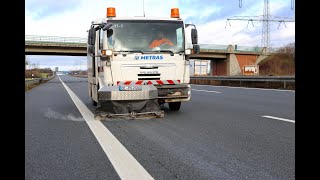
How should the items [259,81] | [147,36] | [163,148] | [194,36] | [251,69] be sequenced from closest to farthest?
[163,148] → [147,36] → [194,36] → [259,81] → [251,69]

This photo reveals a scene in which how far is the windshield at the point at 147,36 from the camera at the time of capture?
8672 mm

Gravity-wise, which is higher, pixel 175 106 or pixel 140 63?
pixel 140 63

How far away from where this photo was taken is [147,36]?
29.1 ft

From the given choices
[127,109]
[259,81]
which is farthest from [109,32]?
[259,81]

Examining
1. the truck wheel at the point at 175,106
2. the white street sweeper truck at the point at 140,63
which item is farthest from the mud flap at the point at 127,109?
the truck wheel at the point at 175,106

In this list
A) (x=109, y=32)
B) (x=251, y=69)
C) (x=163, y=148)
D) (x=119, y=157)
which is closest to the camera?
(x=119, y=157)

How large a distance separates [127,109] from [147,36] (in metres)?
1.98

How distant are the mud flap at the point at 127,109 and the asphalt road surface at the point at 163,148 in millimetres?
237

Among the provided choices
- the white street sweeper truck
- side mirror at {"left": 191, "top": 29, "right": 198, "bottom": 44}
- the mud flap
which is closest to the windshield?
the white street sweeper truck

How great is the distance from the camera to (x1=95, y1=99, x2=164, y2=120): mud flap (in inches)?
324

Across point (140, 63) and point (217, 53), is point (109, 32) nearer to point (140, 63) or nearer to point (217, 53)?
point (140, 63)

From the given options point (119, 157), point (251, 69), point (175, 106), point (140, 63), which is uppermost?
point (251, 69)

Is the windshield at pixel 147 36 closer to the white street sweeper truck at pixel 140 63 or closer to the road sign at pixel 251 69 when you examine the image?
the white street sweeper truck at pixel 140 63
